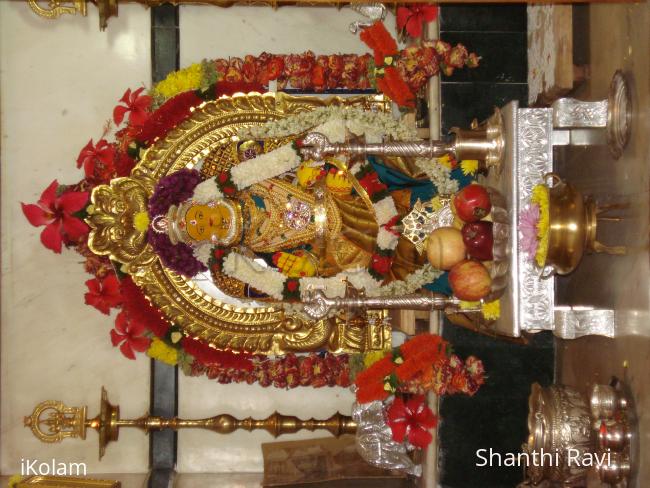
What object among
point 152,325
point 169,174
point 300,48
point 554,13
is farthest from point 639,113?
point 152,325

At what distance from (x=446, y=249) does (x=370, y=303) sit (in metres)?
0.39

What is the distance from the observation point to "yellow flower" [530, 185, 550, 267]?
2197 mm

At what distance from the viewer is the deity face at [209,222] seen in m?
2.95

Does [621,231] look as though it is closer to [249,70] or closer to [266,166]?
[266,166]

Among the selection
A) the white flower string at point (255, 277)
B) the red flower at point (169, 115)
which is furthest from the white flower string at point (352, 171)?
the red flower at point (169, 115)

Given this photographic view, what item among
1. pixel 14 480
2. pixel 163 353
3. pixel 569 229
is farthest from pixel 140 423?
pixel 569 229

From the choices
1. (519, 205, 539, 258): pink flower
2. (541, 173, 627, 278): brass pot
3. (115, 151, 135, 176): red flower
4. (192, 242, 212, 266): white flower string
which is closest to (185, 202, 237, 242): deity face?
(192, 242, 212, 266): white flower string

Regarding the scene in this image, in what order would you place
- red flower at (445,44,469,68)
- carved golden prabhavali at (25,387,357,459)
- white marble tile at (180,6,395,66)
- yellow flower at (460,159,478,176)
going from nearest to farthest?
yellow flower at (460,159,478,176) → red flower at (445,44,469,68) → carved golden prabhavali at (25,387,357,459) → white marble tile at (180,6,395,66)

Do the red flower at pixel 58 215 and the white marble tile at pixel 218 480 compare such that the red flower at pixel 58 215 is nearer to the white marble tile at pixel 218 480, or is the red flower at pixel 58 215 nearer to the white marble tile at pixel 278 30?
the white marble tile at pixel 278 30

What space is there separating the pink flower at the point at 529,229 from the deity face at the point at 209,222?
1.35 metres

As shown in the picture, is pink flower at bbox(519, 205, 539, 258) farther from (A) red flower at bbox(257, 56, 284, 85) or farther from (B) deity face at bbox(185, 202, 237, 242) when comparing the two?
(A) red flower at bbox(257, 56, 284, 85)

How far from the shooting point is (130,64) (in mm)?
3391

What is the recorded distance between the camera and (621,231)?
→ 90.7 inches

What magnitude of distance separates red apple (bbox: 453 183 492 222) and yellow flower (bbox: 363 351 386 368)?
3.23 feet
